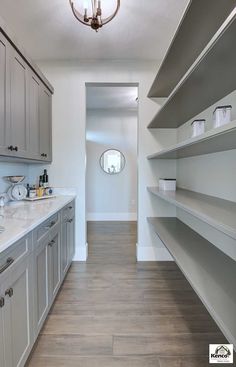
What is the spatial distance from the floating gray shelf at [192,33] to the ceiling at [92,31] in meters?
0.52

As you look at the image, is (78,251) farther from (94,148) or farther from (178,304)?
(94,148)

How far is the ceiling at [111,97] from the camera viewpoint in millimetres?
4288

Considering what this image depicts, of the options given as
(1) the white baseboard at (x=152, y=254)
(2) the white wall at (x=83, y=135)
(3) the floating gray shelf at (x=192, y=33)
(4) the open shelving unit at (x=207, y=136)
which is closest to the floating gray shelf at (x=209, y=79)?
(4) the open shelving unit at (x=207, y=136)

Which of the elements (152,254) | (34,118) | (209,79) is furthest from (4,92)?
(152,254)

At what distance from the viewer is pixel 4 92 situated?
1.78 metres

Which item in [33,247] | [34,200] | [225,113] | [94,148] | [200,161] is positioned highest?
[94,148]

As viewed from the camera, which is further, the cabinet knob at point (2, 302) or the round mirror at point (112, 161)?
the round mirror at point (112, 161)

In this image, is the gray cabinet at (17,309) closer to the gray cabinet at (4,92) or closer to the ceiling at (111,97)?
the gray cabinet at (4,92)

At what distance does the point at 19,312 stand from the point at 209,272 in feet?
3.83

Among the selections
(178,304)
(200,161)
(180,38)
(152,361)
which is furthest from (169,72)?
(152,361)

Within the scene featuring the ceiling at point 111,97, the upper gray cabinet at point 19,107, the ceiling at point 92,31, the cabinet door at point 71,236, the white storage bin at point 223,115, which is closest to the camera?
the white storage bin at point 223,115

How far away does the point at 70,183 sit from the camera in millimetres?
3211

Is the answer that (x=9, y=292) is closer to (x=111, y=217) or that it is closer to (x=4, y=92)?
(x=4, y=92)

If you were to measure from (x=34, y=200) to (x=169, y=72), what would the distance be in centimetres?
199
